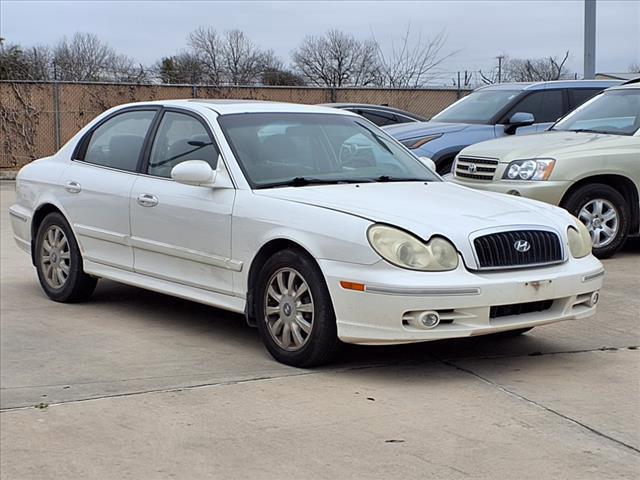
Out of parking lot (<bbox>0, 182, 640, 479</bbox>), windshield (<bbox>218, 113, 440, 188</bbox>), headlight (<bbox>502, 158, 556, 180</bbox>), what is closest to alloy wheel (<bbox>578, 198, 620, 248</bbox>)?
headlight (<bbox>502, 158, 556, 180</bbox>)

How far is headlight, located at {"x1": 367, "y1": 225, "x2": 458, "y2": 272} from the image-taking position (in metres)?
5.25

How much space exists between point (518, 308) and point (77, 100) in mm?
18866

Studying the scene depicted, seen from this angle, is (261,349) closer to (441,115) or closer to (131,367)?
(131,367)

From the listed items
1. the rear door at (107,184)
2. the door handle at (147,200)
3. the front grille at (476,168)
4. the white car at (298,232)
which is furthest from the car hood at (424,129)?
the door handle at (147,200)

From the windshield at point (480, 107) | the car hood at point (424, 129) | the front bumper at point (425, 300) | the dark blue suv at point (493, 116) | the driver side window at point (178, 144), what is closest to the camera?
the front bumper at point (425, 300)


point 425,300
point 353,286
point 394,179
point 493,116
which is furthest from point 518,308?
point 493,116

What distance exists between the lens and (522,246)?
18.1 ft

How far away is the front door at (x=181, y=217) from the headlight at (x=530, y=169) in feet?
12.1

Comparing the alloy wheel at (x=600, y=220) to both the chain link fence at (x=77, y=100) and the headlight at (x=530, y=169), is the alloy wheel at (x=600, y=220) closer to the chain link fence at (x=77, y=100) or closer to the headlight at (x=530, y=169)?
the headlight at (x=530, y=169)

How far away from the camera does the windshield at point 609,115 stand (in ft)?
32.4

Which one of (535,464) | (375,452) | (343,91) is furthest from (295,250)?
(343,91)

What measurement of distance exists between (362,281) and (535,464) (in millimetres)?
1496

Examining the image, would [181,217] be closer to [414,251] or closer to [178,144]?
[178,144]

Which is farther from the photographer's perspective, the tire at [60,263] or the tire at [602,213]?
the tire at [602,213]
